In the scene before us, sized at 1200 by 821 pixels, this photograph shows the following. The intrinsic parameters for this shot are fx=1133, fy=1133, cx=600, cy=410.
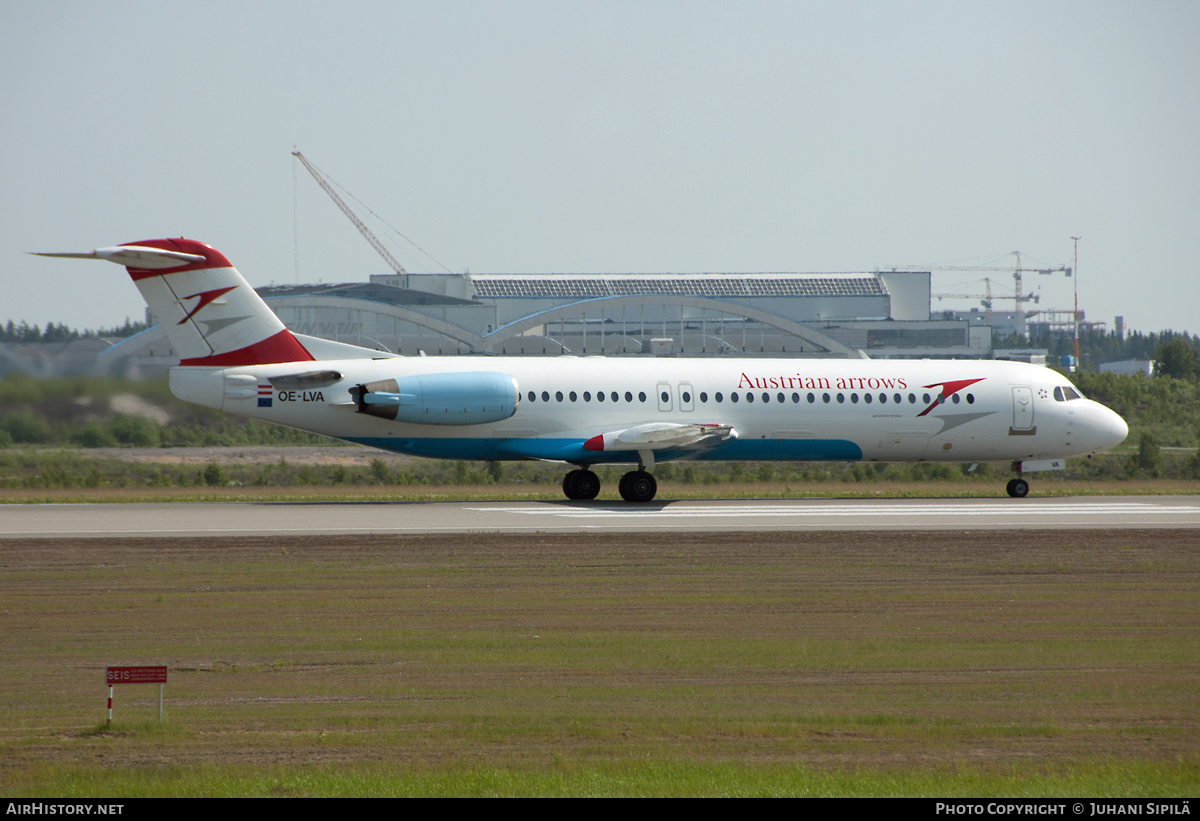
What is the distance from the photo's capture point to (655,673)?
10.9m

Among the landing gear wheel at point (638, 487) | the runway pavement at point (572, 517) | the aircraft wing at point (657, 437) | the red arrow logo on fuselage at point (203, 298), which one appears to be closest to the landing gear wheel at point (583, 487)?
the runway pavement at point (572, 517)

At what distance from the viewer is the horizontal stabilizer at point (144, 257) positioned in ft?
82.6

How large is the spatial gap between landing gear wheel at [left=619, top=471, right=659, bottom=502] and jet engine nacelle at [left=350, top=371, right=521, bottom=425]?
3528 mm

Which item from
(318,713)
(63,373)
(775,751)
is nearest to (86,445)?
(63,373)

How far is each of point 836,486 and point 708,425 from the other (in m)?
9.82

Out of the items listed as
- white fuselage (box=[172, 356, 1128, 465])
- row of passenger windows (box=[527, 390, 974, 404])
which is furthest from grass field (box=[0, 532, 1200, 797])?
row of passenger windows (box=[527, 390, 974, 404])

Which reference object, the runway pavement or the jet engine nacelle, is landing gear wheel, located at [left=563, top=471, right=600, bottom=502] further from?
the jet engine nacelle

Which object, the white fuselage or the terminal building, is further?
the terminal building

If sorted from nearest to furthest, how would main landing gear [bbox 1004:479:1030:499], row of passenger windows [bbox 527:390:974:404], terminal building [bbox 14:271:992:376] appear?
row of passenger windows [bbox 527:390:974:404] → main landing gear [bbox 1004:479:1030:499] → terminal building [bbox 14:271:992:376]

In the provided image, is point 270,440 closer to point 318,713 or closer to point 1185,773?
point 318,713

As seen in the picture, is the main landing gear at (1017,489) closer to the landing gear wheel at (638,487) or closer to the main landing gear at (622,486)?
the main landing gear at (622,486)

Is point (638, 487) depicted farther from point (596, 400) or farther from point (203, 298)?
point (203, 298)

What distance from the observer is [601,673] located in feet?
35.9

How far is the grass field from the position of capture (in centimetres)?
796
